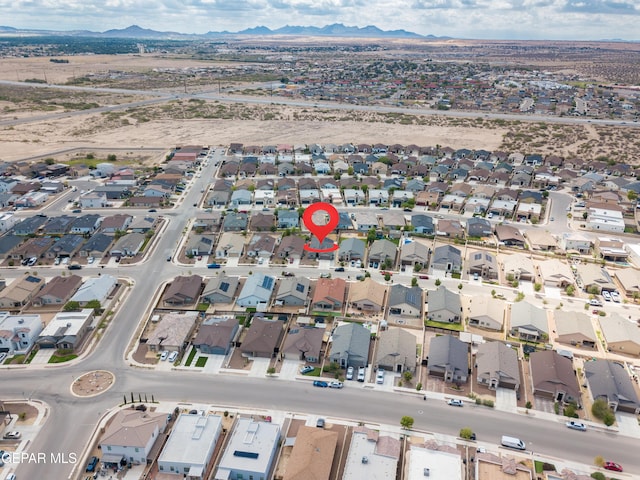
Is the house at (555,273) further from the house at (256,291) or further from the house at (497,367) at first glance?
the house at (256,291)

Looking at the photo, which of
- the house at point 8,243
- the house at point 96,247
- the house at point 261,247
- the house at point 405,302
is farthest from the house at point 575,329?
the house at point 8,243

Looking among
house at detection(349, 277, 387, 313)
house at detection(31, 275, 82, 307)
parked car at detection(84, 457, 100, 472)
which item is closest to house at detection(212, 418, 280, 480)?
parked car at detection(84, 457, 100, 472)

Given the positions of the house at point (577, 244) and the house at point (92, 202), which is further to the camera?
the house at point (92, 202)

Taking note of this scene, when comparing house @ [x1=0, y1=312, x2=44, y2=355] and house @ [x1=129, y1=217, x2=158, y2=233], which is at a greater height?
house @ [x1=0, y1=312, x2=44, y2=355]

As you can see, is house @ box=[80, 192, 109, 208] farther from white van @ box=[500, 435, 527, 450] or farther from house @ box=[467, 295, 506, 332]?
white van @ box=[500, 435, 527, 450]

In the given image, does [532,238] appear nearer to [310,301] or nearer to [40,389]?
[310,301]

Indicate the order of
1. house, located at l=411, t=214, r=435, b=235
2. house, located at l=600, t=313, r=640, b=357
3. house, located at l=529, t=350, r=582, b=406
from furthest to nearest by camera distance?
1. house, located at l=411, t=214, r=435, b=235
2. house, located at l=600, t=313, r=640, b=357
3. house, located at l=529, t=350, r=582, b=406

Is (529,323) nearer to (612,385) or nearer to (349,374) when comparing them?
(612,385)
